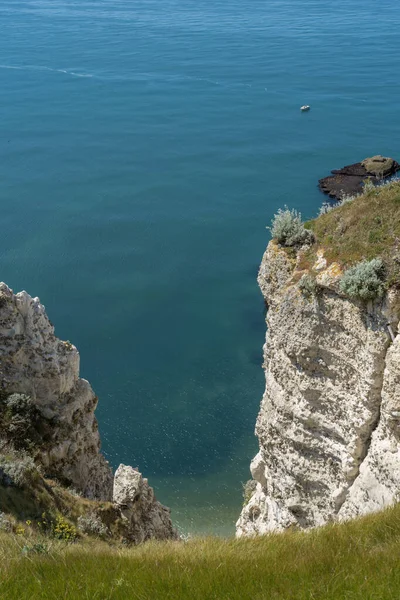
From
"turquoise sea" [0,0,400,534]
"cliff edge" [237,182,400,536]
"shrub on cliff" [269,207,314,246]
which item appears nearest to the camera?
"cliff edge" [237,182,400,536]

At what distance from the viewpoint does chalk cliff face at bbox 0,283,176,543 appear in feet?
62.8

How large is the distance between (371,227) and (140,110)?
233ft

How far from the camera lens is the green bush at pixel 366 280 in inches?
563

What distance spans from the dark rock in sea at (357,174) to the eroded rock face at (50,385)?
4433 cm

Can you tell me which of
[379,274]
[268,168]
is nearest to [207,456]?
[379,274]

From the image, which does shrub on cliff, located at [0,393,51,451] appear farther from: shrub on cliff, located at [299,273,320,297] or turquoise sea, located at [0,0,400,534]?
turquoise sea, located at [0,0,400,534]

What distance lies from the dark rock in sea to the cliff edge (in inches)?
1752

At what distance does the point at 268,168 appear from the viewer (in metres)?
65.6

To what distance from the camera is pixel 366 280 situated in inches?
562

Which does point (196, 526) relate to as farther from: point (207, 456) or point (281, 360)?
point (281, 360)

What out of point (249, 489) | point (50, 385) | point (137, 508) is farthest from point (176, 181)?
point (137, 508)

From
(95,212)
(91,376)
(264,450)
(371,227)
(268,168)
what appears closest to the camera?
(371,227)

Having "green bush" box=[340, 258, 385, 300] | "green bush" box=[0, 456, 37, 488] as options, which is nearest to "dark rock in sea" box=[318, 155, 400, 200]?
"green bush" box=[340, 258, 385, 300]

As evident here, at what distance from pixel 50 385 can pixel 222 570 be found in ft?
43.4
